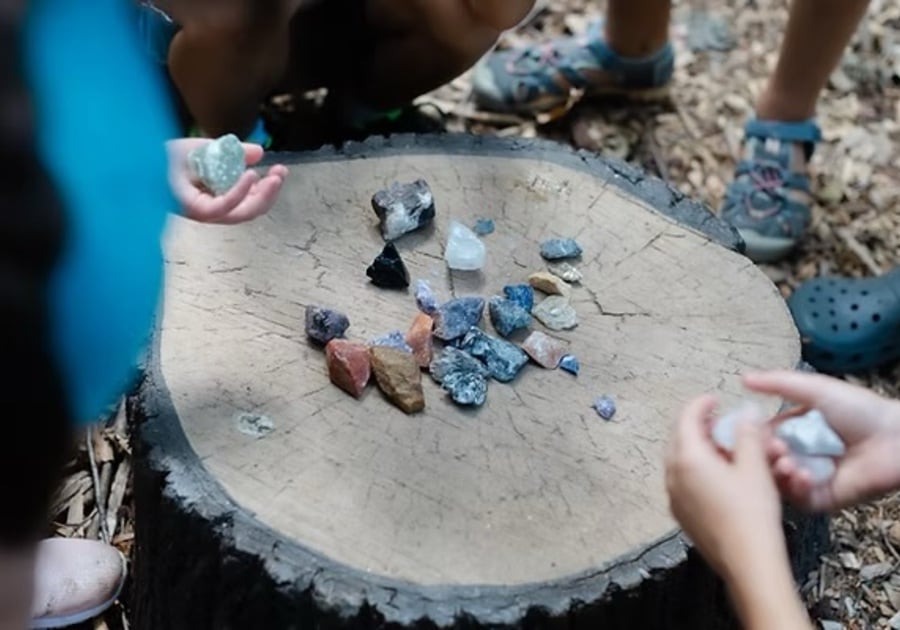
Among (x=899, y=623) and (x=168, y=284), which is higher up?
(x=168, y=284)

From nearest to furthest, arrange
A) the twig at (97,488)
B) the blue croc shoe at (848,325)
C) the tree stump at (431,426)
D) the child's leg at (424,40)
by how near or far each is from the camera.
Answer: the tree stump at (431,426) < the twig at (97,488) < the child's leg at (424,40) < the blue croc shoe at (848,325)

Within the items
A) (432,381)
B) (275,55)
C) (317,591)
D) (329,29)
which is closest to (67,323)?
(317,591)

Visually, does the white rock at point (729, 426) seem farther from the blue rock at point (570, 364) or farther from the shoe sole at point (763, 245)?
the shoe sole at point (763, 245)

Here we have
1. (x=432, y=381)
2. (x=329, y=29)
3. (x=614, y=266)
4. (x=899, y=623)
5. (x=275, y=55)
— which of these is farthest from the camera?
(x=329, y=29)

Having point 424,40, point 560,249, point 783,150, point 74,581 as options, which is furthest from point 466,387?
point 783,150

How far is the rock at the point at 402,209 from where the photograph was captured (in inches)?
57.1

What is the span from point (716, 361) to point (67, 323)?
805 mm

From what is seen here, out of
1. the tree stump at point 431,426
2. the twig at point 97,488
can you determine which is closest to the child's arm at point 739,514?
the tree stump at point 431,426

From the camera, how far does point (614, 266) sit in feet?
4.79

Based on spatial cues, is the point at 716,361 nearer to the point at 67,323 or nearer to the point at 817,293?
the point at 817,293

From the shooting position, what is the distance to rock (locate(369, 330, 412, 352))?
4.31 feet

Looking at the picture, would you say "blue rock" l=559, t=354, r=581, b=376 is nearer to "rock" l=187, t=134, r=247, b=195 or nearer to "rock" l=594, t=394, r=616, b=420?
"rock" l=594, t=394, r=616, b=420

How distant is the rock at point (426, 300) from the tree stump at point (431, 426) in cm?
1

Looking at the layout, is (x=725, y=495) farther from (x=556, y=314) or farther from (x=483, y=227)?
(x=483, y=227)
